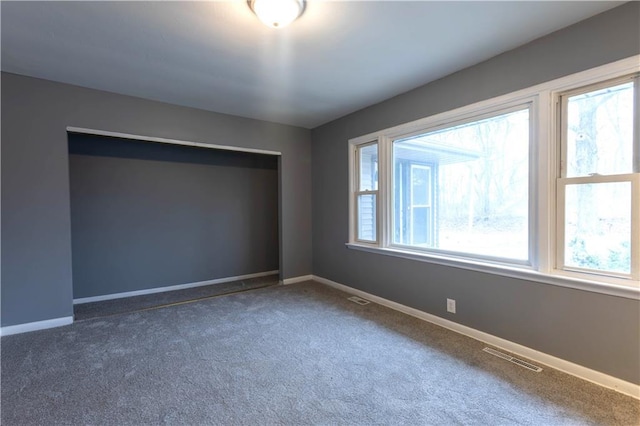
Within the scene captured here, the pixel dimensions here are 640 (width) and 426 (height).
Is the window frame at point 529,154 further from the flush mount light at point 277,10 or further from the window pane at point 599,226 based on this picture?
the flush mount light at point 277,10

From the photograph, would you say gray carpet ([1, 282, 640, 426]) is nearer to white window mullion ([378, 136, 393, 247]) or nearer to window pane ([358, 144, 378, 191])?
white window mullion ([378, 136, 393, 247])

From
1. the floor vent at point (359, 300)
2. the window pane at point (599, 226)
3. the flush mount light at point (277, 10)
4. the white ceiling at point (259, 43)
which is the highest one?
the white ceiling at point (259, 43)

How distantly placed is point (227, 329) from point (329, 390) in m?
1.41

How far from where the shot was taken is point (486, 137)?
2785 millimetres

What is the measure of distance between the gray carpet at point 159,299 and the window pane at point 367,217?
1725 millimetres

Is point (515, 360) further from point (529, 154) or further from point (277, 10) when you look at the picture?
point (277, 10)

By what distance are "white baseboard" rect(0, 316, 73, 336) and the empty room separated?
0.05 feet

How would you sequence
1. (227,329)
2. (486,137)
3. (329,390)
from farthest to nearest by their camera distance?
(227,329) < (486,137) < (329,390)

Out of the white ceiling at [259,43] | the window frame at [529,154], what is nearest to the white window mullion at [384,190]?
the window frame at [529,154]

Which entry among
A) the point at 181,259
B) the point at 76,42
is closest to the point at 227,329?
the point at 181,259

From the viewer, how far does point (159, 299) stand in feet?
13.2

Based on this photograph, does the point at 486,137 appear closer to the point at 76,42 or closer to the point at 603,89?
the point at 603,89

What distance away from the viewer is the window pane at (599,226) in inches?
78.0

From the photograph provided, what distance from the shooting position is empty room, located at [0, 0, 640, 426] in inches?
75.9
